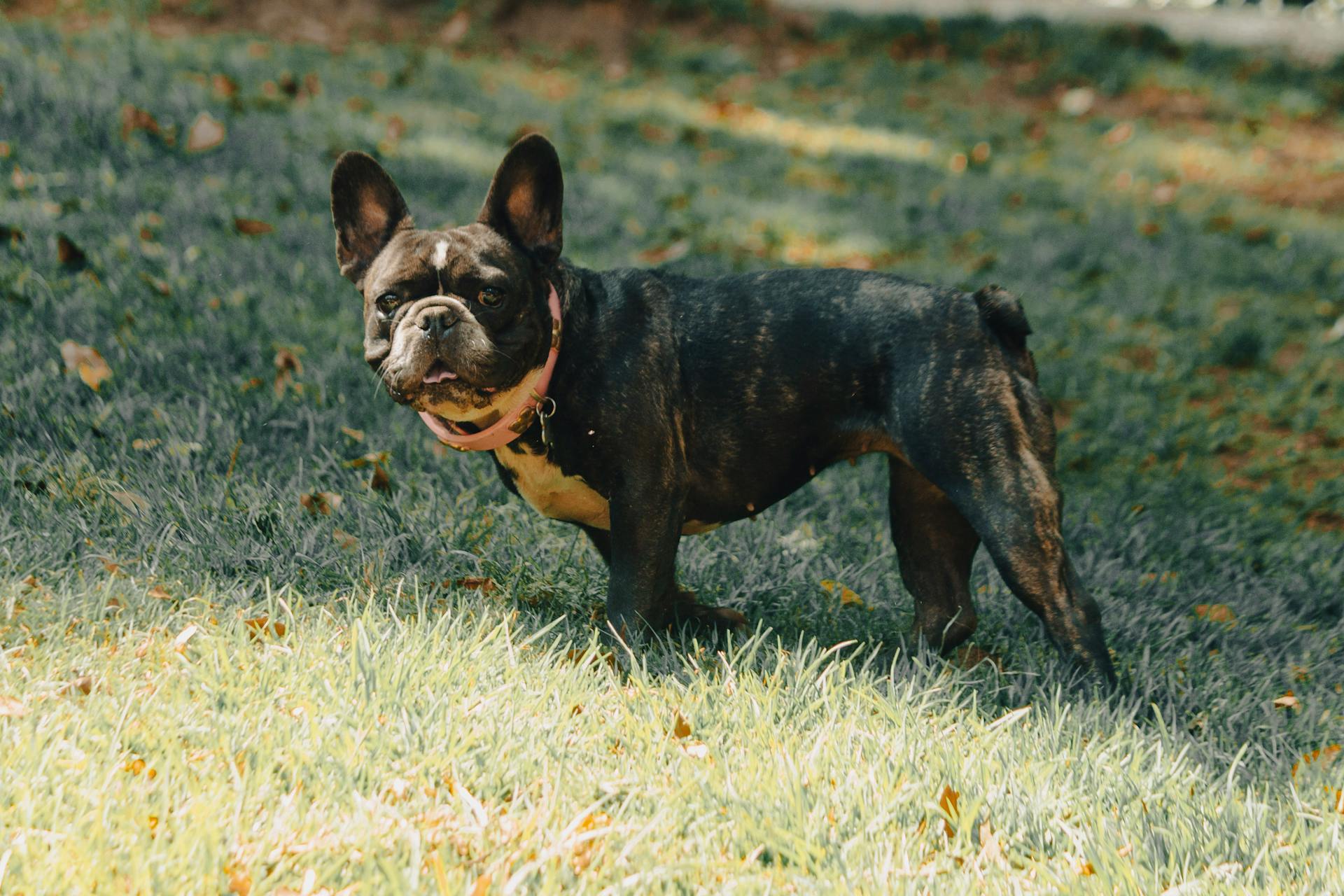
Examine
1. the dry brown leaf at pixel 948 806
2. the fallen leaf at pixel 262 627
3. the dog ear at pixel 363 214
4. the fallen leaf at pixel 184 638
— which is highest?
the dog ear at pixel 363 214

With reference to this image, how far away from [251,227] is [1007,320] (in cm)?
451

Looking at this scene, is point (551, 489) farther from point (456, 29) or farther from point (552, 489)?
point (456, 29)

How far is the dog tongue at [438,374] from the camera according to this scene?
10.7 feet

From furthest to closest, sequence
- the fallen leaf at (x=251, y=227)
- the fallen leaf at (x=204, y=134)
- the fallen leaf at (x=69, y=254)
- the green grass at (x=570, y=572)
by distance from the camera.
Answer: the fallen leaf at (x=204, y=134), the fallen leaf at (x=251, y=227), the fallen leaf at (x=69, y=254), the green grass at (x=570, y=572)

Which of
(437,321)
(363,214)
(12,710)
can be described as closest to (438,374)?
(437,321)

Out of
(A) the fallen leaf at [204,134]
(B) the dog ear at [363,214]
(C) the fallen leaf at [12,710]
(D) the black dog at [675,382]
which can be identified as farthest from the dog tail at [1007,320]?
(A) the fallen leaf at [204,134]

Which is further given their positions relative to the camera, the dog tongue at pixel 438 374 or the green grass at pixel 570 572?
the dog tongue at pixel 438 374

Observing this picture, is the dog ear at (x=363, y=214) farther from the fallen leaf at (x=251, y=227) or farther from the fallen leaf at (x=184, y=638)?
the fallen leaf at (x=251, y=227)

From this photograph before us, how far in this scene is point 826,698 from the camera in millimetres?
3275

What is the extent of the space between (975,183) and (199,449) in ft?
22.3

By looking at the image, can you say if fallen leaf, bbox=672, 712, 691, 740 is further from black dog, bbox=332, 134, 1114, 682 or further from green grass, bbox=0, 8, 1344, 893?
black dog, bbox=332, 134, 1114, 682

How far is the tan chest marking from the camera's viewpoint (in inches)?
140

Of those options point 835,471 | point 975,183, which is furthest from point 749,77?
point 835,471

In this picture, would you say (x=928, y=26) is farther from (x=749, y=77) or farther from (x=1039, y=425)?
(x=1039, y=425)
